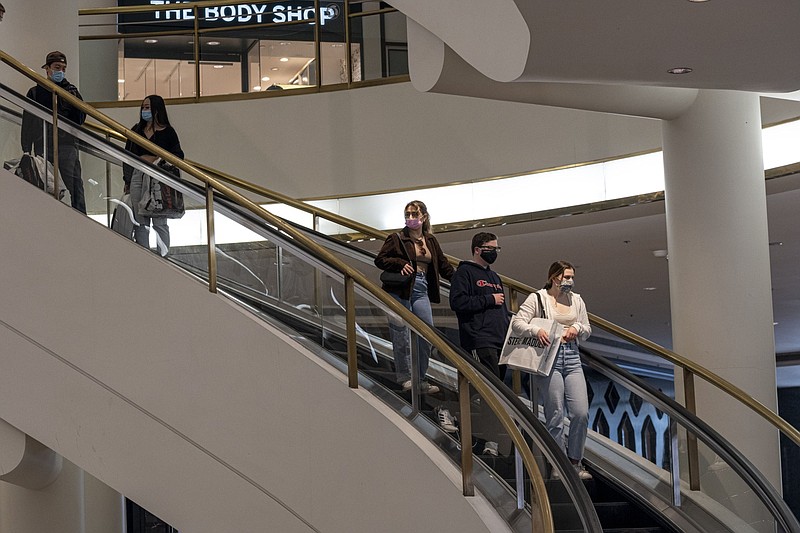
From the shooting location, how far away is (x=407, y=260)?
7.57 metres

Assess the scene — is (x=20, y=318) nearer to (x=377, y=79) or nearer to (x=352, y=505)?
(x=352, y=505)

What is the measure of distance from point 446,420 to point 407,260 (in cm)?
144

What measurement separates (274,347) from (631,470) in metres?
2.47

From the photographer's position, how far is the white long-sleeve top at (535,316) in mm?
6859

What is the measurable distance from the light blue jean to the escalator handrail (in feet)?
1.17

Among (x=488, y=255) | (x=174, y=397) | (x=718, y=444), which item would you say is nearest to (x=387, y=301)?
(x=488, y=255)

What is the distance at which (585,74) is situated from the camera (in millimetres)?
6457

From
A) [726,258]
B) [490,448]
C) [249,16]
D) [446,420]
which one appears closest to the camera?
[490,448]

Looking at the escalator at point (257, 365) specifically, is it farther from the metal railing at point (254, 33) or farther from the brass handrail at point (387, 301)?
the metal railing at point (254, 33)

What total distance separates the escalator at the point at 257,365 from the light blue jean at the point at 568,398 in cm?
18

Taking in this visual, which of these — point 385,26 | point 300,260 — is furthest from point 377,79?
point 300,260

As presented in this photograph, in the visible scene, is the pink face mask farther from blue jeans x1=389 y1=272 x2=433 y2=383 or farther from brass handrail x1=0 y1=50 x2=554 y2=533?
blue jeans x1=389 y1=272 x2=433 y2=383

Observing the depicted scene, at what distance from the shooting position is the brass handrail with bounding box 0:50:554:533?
5.36 m

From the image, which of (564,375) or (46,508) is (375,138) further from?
(564,375)
